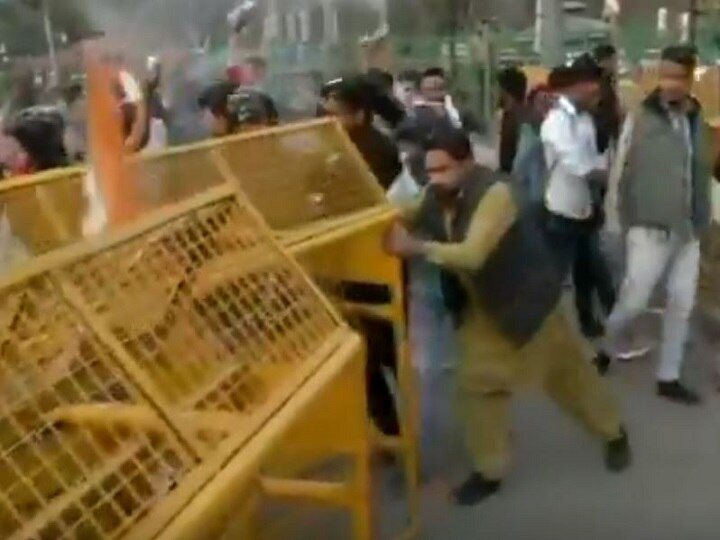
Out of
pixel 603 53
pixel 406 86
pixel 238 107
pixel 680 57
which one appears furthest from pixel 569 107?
pixel 406 86

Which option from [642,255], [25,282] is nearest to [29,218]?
[25,282]

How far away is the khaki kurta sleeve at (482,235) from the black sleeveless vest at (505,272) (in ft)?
0.12

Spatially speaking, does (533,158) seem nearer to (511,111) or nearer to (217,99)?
(511,111)

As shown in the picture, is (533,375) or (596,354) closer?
(533,375)

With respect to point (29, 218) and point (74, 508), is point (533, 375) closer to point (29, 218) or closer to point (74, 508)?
point (29, 218)

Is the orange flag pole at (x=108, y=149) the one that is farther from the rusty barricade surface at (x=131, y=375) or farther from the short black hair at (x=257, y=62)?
the short black hair at (x=257, y=62)

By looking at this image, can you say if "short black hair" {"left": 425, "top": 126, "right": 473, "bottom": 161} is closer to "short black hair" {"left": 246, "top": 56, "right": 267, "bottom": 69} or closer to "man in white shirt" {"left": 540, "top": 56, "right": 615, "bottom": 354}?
"man in white shirt" {"left": 540, "top": 56, "right": 615, "bottom": 354}

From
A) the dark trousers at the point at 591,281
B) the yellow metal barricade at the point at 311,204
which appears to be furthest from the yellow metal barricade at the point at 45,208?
the dark trousers at the point at 591,281

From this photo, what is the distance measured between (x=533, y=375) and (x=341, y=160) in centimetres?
110

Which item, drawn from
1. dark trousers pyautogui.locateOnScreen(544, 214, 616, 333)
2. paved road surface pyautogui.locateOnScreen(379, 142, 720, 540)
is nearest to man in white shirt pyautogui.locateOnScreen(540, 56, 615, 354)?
dark trousers pyautogui.locateOnScreen(544, 214, 616, 333)

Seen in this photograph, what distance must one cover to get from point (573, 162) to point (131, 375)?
450cm

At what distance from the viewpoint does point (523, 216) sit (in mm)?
5035

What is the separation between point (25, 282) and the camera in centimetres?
228

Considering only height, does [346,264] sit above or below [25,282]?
below
